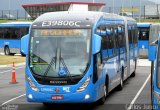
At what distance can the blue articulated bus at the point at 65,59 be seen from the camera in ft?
45.0

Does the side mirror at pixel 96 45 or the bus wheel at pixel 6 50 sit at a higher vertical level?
the side mirror at pixel 96 45

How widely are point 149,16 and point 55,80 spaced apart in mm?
68795

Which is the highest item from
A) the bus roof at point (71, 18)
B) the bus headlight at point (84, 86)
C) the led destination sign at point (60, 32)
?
the bus roof at point (71, 18)

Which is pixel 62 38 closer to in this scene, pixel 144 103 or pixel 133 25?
pixel 144 103

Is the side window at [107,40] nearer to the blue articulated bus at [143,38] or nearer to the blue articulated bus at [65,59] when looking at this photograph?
the blue articulated bus at [65,59]

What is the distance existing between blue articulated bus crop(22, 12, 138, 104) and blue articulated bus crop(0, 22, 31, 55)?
29.5 m

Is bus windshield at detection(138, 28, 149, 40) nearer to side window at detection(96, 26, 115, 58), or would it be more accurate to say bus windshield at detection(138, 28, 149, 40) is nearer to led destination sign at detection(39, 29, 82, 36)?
side window at detection(96, 26, 115, 58)

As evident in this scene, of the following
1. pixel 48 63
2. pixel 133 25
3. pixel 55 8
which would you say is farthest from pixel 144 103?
pixel 55 8

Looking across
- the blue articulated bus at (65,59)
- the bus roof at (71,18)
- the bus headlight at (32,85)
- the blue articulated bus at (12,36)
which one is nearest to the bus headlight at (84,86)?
the blue articulated bus at (65,59)

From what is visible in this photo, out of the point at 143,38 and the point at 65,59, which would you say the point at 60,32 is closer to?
the point at 65,59

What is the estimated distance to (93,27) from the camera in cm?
1454

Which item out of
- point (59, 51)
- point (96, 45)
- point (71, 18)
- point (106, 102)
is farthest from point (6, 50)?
point (96, 45)

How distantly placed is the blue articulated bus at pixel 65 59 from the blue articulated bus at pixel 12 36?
29533 millimetres

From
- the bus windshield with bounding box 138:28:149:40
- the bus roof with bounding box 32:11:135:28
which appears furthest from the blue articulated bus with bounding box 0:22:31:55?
the bus roof with bounding box 32:11:135:28
